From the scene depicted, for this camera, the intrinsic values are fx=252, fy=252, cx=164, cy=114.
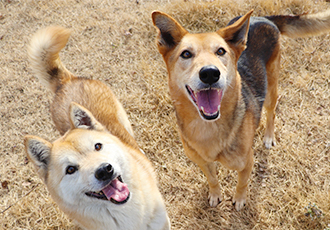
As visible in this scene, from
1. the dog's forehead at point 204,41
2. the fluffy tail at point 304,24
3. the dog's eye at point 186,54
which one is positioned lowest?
the fluffy tail at point 304,24

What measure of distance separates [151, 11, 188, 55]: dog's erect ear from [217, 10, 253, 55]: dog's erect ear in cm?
40

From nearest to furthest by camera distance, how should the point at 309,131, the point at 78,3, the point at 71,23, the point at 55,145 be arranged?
the point at 55,145 → the point at 309,131 → the point at 71,23 → the point at 78,3

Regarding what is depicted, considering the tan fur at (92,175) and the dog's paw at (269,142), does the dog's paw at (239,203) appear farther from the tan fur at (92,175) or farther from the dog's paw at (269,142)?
the tan fur at (92,175)

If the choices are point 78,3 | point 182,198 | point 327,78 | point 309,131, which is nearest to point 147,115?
point 182,198

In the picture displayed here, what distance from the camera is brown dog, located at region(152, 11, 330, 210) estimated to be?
228 centimetres

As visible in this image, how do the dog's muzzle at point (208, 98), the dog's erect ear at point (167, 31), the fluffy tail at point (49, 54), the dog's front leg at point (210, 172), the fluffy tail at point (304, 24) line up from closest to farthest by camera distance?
the dog's muzzle at point (208, 98)
the dog's erect ear at point (167, 31)
the dog's front leg at point (210, 172)
the fluffy tail at point (49, 54)
the fluffy tail at point (304, 24)

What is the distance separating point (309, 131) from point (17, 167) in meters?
4.59

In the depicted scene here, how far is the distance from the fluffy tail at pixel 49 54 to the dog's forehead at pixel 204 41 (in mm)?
1567

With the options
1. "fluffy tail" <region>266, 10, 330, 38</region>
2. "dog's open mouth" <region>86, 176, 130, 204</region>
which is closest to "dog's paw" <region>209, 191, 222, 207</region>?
"dog's open mouth" <region>86, 176, 130, 204</region>

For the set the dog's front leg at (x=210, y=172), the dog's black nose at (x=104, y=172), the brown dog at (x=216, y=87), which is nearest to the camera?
the dog's black nose at (x=104, y=172)

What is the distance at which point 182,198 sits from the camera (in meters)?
3.55

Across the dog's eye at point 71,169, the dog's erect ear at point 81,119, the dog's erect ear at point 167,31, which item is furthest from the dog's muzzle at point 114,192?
the dog's erect ear at point 167,31

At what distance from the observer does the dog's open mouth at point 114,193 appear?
221 centimetres

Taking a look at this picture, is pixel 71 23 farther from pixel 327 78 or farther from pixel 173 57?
pixel 327 78
